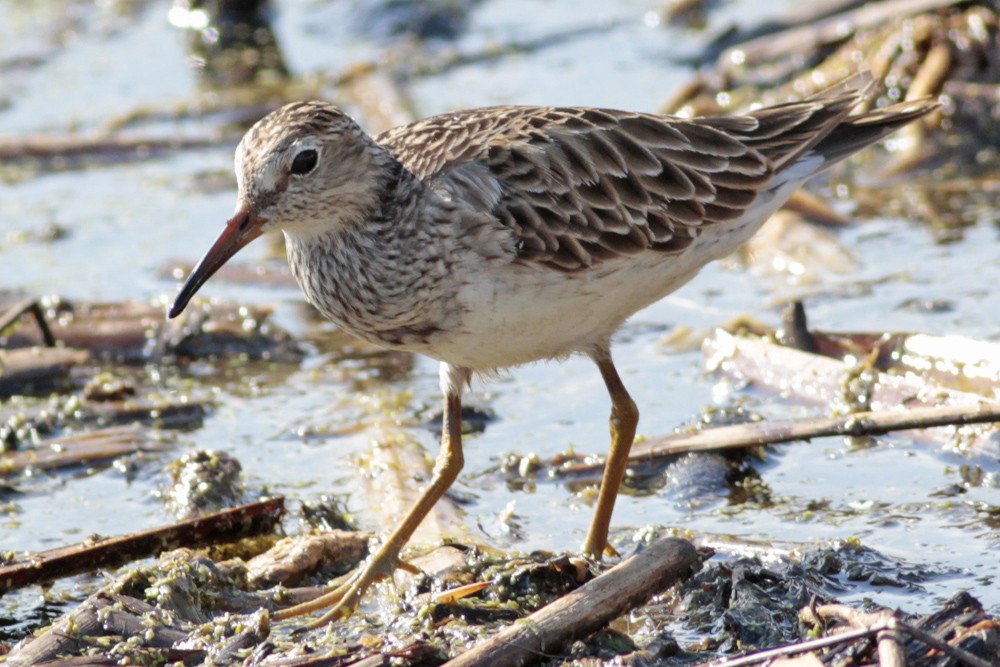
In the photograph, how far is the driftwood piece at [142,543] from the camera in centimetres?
541

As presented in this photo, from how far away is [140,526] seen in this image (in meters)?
6.26

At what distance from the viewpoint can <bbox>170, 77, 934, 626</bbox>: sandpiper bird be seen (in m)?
5.40

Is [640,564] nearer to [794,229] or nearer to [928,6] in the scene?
[794,229]

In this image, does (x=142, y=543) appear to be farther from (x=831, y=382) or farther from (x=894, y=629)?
(x=831, y=382)

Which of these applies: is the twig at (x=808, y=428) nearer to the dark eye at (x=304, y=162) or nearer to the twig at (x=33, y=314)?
the dark eye at (x=304, y=162)

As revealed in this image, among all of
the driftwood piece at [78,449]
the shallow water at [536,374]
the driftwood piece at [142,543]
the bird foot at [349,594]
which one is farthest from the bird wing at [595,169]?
the driftwood piece at [78,449]

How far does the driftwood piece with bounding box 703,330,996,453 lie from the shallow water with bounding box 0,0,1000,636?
9 centimetres

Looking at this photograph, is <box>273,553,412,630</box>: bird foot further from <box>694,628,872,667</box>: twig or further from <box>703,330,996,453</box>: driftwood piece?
<box>703,330,996,453</box>: driftwood piece

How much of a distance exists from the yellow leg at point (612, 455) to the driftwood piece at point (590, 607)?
0.71 meters

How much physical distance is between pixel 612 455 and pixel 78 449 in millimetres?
2594

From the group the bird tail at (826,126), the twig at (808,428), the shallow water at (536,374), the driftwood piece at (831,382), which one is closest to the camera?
the twig at (808,428)

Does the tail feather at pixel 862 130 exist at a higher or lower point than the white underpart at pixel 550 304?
higher

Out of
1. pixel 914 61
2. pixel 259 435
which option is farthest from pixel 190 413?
pixel 914 61

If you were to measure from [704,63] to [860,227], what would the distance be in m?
3.68
